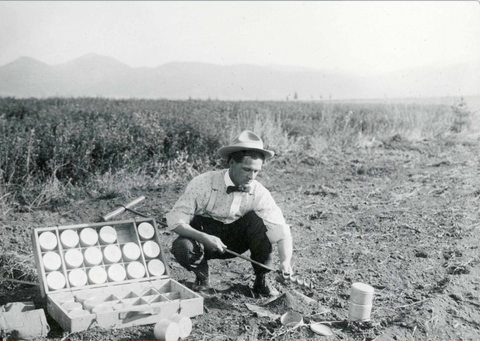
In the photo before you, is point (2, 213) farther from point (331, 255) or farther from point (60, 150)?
point (331, 255)

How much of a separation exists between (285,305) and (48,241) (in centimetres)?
157

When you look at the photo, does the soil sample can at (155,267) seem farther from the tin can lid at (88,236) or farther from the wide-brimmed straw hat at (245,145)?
the wide-brimmed straw hat at (245,145)

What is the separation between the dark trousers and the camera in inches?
145

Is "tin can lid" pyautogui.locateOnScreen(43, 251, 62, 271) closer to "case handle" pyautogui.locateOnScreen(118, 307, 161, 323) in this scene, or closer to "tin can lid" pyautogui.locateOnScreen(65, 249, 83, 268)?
"tin can lid" pyautogui.locateOnScreen(65, 249, 83, 268)

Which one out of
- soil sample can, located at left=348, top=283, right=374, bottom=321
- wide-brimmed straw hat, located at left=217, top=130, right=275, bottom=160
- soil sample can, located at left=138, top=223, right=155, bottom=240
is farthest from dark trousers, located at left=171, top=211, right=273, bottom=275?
soil sample can, located at left=348, top=283, right=374, bottom=321

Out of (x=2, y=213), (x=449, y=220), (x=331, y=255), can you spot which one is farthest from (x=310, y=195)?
(x=2, y=213)

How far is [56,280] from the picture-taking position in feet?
11.2

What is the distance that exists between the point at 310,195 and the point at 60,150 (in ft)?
10.2

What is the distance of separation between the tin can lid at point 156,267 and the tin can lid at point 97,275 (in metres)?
0.31

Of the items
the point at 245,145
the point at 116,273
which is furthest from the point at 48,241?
the point at 245,145

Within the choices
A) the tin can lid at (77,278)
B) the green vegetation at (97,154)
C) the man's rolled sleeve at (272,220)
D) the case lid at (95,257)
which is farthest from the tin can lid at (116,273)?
the green vegetation at (97,154)

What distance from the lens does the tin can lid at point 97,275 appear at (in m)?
3.52

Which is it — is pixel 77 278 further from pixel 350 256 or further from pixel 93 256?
pixel 350 256

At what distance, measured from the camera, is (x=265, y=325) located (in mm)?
3281
